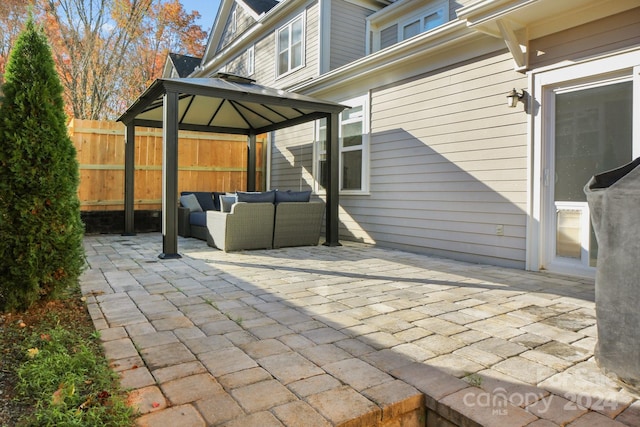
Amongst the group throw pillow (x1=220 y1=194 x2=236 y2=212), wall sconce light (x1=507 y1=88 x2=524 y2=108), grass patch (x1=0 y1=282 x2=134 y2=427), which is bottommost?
grass patch (x1=0 y1=282 x2=134 y2=427)

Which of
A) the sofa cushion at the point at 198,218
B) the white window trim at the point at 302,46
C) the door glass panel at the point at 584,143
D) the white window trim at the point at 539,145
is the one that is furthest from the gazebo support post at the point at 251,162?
the door glass panel at the point at 584,143

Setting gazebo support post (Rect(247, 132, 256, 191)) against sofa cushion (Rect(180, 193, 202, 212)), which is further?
gazebo support post (Rect(247, 132, 256, 191))

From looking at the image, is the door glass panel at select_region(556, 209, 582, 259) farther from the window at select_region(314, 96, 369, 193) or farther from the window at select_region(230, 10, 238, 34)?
the window at select_region(230, 10, 238, 34)

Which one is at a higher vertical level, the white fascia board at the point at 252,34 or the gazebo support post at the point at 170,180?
the white fascia board at the point at 252,34

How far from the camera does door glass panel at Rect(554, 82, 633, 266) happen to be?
390cm

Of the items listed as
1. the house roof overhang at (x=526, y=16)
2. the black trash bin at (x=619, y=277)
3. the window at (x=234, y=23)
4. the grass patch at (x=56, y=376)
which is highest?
the window at (x=234, y=23)

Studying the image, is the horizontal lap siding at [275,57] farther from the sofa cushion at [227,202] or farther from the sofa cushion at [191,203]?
the sofa cushion at [227,202]

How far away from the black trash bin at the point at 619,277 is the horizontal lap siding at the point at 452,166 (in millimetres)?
2954

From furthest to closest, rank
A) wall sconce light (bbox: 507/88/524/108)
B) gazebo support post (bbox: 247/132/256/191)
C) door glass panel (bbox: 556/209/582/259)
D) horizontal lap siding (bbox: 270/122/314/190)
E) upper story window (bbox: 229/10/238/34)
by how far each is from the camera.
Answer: upper story window (bbox: 229/10/238/34) < gazebo support post (bbox: 247/132/256/191) < horizontal lap siding (bbox: 270/122/314/190) < wall sconce light (bbox: 507/88/524/108) < door glass panel (bbox: 556/209/582/259)

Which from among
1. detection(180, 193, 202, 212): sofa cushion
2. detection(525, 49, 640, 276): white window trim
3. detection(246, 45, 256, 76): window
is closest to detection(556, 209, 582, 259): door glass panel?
detection(525, 49, 640, 276): white window trim

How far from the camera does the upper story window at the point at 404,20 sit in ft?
26.1

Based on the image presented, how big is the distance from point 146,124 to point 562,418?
8.05m

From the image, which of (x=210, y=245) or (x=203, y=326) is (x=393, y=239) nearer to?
(x=210, y=245)

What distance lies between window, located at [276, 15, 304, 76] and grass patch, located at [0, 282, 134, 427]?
788 centimetres
